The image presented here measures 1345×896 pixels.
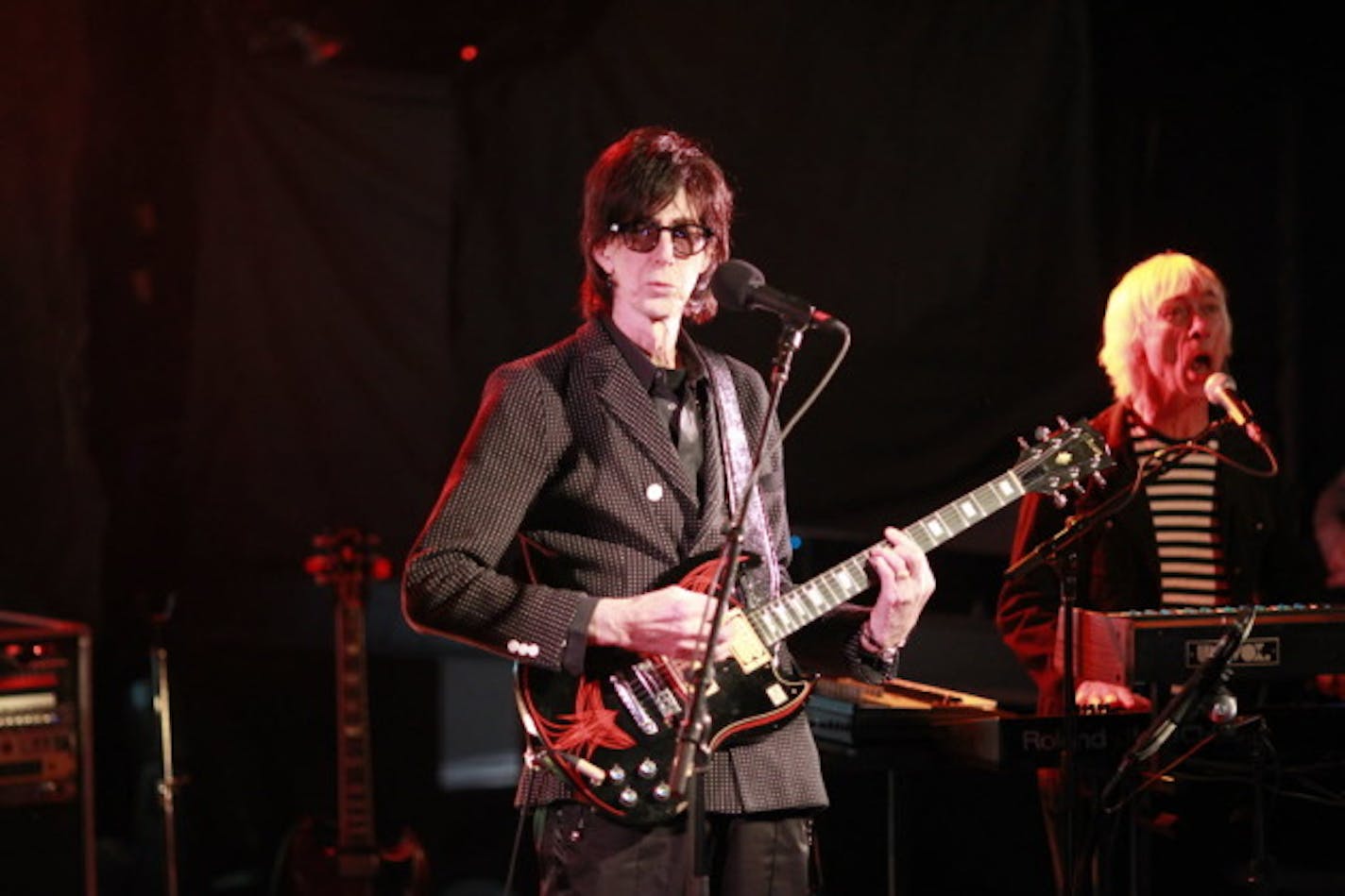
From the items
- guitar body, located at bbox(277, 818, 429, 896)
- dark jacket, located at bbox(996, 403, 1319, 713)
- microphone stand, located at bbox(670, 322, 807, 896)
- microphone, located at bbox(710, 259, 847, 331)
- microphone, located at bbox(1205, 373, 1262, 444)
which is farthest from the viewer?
guitar body, located at bbox(277, 818, 429, 896)

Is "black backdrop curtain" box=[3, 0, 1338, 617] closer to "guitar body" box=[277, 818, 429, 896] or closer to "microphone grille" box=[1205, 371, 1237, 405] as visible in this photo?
"guitar body" box=[277, 818, 429, 896]

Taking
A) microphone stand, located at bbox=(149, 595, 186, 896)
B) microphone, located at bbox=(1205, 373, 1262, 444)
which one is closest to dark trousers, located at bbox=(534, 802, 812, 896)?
microphone, located at bbox=(1205, 373, 1262, 444)

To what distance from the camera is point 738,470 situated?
335 cm

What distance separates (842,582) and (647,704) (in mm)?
487

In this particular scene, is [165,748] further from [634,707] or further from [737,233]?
[634,707]

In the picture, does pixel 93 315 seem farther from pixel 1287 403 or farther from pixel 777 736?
pixel 1287 403

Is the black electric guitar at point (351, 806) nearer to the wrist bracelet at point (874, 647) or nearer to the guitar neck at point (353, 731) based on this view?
the guitar neck at point (353, 731)

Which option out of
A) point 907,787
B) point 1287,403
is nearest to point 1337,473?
point 1287,403

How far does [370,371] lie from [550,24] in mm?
1347

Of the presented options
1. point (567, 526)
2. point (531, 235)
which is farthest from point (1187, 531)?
point (531, 235)

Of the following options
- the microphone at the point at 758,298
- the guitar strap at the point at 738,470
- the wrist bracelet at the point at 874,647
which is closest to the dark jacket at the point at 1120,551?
the wrist bracelet at the point at 874,647

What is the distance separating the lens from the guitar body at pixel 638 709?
3.11 metres

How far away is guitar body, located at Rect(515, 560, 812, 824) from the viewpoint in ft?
10.2

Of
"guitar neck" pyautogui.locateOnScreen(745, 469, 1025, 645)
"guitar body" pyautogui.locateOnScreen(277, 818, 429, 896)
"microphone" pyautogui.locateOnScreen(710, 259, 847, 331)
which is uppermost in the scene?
"microphone" pyautogui.locateOnScreen(710, 259, 847, 331)
